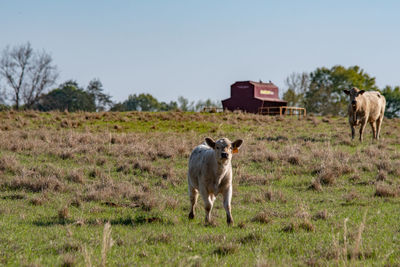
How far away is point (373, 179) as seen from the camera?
44.3ft

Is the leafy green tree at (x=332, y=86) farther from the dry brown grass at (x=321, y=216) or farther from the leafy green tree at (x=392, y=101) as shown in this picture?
the dry brown grass at (x=321, y=216)

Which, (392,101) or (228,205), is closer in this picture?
(228,205)

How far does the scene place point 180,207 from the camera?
32.6ft

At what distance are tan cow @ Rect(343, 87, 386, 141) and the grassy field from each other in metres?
1.35

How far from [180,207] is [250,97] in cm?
4787

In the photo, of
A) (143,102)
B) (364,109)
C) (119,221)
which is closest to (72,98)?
(143,102)

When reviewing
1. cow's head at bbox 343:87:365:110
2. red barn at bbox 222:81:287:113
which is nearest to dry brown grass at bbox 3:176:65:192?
cow's head at bbox 343:87:365:110

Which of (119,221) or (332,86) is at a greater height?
(332,86)

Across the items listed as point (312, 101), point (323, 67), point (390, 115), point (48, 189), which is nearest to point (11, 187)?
point (48, 189)

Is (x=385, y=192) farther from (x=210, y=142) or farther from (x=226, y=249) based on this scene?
(x=226, y=249)

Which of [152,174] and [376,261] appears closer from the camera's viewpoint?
[376,261]

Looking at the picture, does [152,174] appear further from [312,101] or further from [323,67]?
[323,67]

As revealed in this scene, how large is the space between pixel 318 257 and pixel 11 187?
9167 millimetres

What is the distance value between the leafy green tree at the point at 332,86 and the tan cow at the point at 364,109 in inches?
2155
